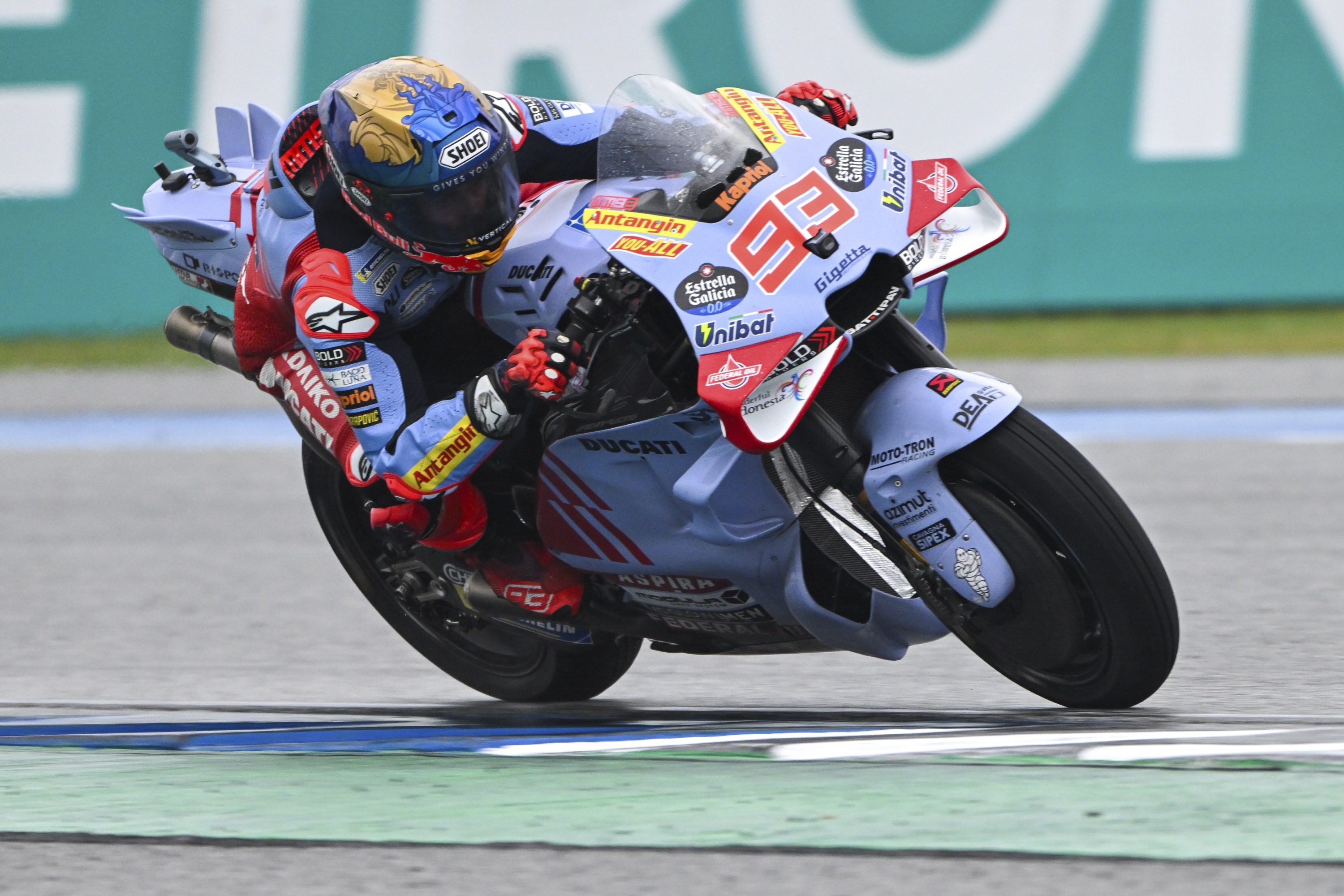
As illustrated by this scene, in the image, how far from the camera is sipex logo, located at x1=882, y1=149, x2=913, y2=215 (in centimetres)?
344

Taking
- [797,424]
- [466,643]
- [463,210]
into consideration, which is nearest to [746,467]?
[797,424]

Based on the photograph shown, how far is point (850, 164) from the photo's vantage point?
3498mm

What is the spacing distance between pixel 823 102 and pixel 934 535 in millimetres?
1129

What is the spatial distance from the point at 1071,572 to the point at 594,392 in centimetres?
102

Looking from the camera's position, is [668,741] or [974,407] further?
[668,741]

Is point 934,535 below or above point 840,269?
below

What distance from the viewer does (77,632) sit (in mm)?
5523

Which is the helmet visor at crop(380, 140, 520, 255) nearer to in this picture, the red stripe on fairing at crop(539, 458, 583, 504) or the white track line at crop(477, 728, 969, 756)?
the red stripe on fairing at crop(539, 458, 583, 504)

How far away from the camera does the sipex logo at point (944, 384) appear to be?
3.41m

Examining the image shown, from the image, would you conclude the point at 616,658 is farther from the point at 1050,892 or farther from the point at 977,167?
the point at 977,167

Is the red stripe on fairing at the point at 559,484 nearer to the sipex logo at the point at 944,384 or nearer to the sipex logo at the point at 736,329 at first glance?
the sipex logo at the point at 736,329

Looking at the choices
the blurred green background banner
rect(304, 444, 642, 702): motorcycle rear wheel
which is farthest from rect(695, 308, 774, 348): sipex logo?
the blurred green background banner

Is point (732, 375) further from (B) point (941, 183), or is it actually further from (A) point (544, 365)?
(B) point (941, 183)

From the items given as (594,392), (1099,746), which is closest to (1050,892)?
(1099,746)
